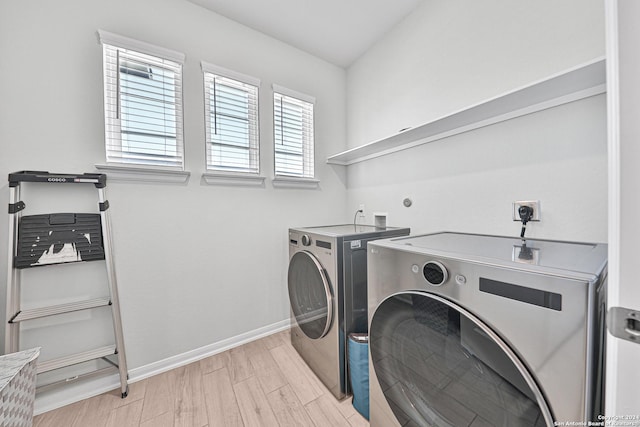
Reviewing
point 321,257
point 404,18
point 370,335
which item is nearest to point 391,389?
point 370,335

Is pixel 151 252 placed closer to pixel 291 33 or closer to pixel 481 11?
pixel 291 33

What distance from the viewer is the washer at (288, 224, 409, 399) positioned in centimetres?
127

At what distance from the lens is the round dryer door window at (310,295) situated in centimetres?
133

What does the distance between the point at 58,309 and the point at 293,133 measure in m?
1.90

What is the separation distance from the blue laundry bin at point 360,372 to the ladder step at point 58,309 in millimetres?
1438

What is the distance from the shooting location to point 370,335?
38.8 inches

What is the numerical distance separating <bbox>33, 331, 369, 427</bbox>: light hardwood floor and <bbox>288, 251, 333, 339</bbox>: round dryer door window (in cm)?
31

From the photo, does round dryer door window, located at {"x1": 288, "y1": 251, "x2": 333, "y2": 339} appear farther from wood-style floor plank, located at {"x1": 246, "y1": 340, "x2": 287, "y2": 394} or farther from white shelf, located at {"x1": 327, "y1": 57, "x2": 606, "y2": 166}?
white shelf, located at {"x1": 327, "y1": 57, "x2": 606, "y2": 166}

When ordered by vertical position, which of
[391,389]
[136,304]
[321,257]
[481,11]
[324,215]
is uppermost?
[481,11]

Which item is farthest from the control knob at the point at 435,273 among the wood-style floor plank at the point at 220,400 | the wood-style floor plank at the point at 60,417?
the wood-style floor plank at the point at 60,417

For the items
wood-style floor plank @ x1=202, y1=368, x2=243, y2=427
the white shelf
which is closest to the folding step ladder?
wood-style floor plank @ x1=202, y1=368, x2=243, y2=427

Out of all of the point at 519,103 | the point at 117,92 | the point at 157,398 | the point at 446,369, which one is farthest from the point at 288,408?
the point at 117,92

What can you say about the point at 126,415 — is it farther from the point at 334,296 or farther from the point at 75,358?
the point at 334,296

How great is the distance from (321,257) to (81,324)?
4.81 feet
